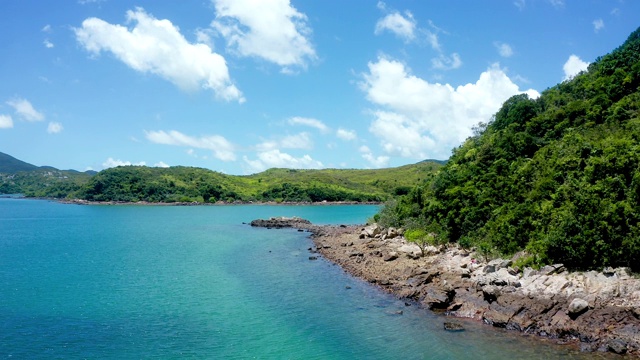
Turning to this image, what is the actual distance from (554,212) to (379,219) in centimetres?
4277

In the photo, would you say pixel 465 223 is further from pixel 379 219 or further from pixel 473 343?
pixel 379 219

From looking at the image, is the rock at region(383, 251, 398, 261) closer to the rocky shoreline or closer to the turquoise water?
the rocky shoreline

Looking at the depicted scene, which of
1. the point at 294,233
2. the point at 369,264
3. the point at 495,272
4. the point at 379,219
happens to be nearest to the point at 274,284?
the point at 369,264

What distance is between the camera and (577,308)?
88.2 feet

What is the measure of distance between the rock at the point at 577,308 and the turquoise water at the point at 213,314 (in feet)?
10.4

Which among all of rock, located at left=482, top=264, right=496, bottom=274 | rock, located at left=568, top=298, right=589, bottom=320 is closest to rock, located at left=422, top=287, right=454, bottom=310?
rock, located at left=482, top=264, right=496, bottom=274

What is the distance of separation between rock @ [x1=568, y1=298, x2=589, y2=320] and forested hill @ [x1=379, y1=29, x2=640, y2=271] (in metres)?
4.85

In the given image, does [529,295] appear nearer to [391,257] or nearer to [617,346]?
[617,346]

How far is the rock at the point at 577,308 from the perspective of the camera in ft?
88.0

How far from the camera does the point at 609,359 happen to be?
2300 centimetres

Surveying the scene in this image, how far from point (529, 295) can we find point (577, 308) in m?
3.70

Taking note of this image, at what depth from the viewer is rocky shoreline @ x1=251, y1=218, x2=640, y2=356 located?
83.7 feet

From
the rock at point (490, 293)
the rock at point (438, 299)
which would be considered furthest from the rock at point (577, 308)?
the rock at point (438, 299)

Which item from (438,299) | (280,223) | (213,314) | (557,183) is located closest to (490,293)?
(438,299)
